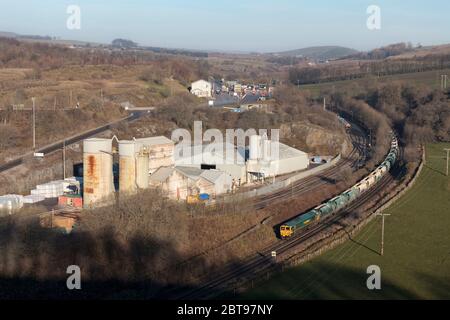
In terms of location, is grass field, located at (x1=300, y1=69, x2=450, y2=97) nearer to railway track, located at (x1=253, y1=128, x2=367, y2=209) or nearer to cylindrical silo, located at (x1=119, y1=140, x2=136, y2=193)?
railway track, located at (x1=253, y1=128, x2=367, y2=209)

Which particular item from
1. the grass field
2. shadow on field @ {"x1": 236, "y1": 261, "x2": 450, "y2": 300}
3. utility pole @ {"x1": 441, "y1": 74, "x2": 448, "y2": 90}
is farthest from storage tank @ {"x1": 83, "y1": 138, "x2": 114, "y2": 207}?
the grass field

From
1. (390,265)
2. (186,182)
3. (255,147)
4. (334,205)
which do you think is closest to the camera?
(390,265)

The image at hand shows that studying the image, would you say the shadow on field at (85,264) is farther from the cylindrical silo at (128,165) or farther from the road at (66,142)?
the road at (66,142)

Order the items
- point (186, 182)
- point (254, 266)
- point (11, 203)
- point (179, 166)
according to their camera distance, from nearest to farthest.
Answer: point (254, 266) < point (11, 203) < point (186, 182) < point (179, 166)

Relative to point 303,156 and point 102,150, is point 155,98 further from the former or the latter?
point 102,150

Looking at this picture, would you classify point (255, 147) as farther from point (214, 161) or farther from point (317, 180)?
point (317, 180)

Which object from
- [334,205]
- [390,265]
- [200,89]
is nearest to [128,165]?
[334,205]

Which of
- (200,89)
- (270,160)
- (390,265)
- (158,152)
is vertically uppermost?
(200,89)
